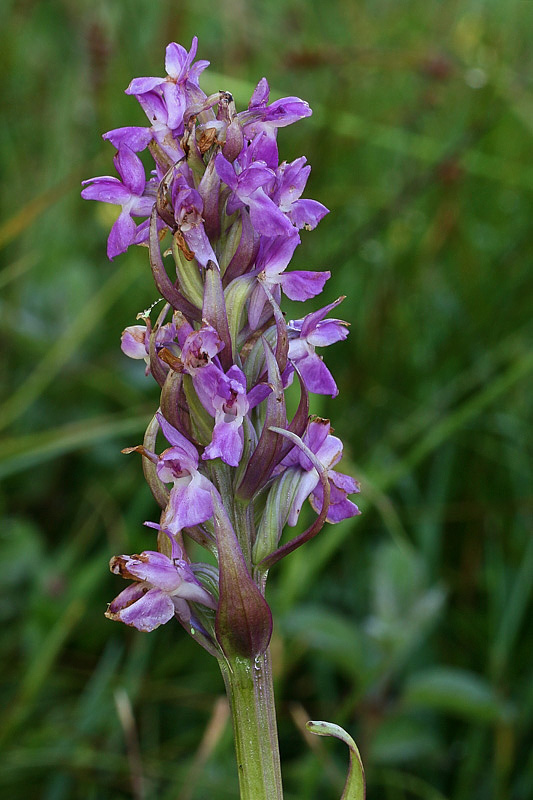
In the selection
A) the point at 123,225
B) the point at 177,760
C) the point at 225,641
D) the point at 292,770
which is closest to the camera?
the point at 225,641

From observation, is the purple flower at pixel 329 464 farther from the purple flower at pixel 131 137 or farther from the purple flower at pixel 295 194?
the purple flower at pixel 131 137

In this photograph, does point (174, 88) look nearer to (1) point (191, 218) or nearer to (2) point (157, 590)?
(1) point (191, 218)

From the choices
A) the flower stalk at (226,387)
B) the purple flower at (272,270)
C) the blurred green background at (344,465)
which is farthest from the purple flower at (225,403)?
the blurred green background at (344,465)

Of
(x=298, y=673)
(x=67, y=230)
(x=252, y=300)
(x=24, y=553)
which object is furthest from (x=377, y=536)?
(x=67, y=230)

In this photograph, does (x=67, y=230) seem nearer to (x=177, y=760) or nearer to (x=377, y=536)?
(x=377, y=536)

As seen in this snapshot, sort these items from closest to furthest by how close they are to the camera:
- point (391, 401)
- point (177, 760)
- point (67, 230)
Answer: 1. point (177, 760)
2. point (391, 401)
3. point (67, 230)

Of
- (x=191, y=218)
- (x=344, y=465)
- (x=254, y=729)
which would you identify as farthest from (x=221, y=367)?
(x=344, y=465)
